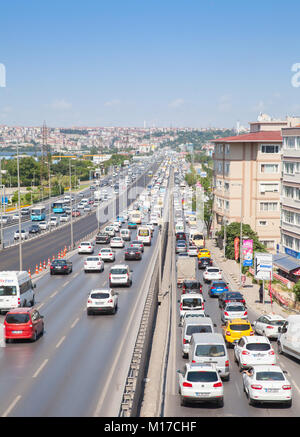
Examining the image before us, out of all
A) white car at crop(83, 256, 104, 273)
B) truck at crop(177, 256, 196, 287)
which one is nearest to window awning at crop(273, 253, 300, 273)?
truck at crop(177, 256, 196, 287)

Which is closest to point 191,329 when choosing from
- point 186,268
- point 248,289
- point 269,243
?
point 186,268

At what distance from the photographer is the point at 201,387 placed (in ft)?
65.0

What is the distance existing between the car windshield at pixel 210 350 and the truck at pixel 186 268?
23.5 metres

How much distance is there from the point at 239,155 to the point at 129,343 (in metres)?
54.2

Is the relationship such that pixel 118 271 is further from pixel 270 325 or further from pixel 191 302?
pixel 270 325

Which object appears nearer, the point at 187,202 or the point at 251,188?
the point at 251,188

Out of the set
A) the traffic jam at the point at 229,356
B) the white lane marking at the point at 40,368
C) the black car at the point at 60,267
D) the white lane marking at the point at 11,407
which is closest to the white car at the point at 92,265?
the black car at the point at 60,267

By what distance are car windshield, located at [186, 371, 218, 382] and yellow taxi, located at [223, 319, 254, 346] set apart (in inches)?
340

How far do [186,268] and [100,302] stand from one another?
1446cm

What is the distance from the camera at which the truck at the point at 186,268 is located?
155 feet

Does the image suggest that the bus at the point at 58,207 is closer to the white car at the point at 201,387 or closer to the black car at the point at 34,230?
the black car at the point at 34,230
